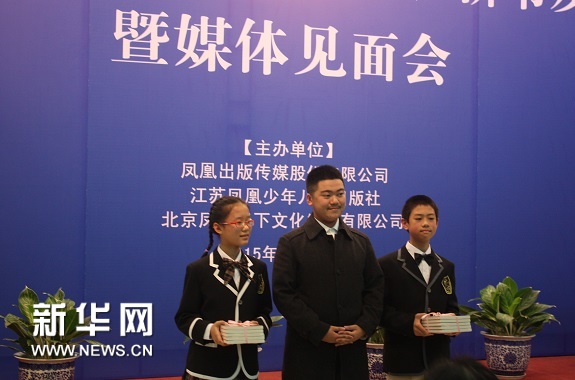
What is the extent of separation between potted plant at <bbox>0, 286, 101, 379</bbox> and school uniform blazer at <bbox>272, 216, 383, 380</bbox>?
157 cm

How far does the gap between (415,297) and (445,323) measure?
22cm

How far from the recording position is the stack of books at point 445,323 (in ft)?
10.3

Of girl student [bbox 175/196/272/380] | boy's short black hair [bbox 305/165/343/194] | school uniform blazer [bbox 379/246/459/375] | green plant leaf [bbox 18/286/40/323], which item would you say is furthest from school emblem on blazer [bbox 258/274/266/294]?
green plant leaf [bbox 18/286/40/323]

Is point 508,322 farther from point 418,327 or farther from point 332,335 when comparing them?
point 332,335

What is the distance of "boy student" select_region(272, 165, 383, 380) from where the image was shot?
2.98 metres

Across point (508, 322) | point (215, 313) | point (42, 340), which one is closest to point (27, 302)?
point (42, 340)

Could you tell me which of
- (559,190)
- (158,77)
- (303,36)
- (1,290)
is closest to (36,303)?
(1,290)

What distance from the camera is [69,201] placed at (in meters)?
4.59

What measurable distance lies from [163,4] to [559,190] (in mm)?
3009

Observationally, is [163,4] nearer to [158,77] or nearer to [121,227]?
[158,77]

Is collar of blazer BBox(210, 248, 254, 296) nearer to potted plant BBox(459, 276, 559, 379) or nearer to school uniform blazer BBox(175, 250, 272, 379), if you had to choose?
school uniform blazer BBox(175, 250, 272, 379)

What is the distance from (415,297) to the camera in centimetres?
333

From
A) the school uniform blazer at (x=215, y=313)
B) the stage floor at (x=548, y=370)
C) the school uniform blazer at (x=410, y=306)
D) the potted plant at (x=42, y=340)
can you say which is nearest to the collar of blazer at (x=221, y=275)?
the school uniform blazer at (x=215, y=313)

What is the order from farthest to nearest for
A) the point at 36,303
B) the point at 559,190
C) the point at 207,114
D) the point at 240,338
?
1. the point at 559,190
2. the point at 207,114
3. the point at 36,303
4. the point at 240,338
